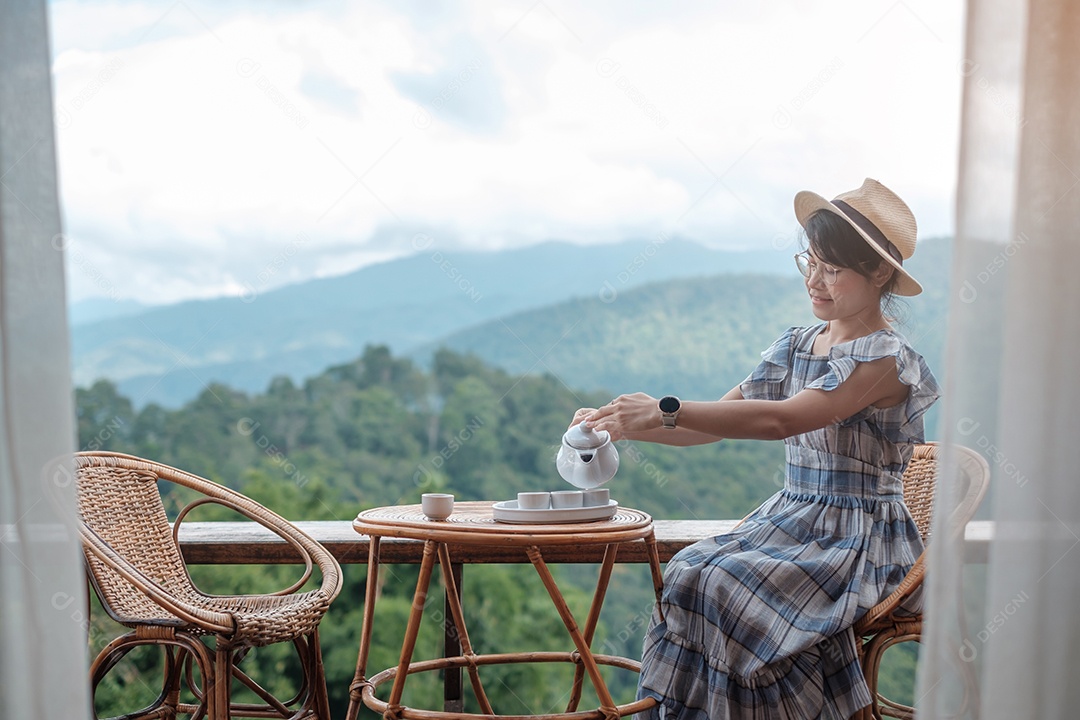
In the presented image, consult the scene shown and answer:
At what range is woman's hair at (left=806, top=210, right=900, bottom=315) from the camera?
6.97 feet

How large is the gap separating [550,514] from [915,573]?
2.46 feet

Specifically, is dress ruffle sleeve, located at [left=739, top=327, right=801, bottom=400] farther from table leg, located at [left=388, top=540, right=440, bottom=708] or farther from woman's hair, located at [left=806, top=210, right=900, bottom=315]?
table leg, located at [left=388, top=540, right=440, bottom=708]

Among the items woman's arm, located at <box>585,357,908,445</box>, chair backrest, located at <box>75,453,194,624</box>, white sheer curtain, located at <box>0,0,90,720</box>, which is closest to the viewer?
white sheer curtain, located at <box>0,0,90,720</box>

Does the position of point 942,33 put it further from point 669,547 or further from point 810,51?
point 669,547

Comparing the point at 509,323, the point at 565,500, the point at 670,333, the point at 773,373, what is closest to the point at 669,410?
the point at 565,500

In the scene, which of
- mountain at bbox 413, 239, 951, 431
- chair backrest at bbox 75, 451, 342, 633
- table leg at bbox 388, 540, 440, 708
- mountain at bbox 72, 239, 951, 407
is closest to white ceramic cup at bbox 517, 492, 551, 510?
table leg at bbox 388, 540, 440, 708

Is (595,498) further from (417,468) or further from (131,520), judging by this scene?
(417,468)

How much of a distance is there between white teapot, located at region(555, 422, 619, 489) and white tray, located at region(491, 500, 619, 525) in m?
0.10

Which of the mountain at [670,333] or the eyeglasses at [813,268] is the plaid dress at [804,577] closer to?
the eyeglasses at [813,268]

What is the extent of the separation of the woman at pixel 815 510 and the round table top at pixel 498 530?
0.59 feet

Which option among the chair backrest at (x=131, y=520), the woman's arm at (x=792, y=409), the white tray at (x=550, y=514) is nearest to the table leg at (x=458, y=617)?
the white tray at (x=550, y=514)

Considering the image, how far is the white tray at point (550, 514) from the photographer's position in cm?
202

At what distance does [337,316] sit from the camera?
1852 centimetres

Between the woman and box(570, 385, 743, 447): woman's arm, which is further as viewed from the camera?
box(570, 385, 743, 447): woman's arm
